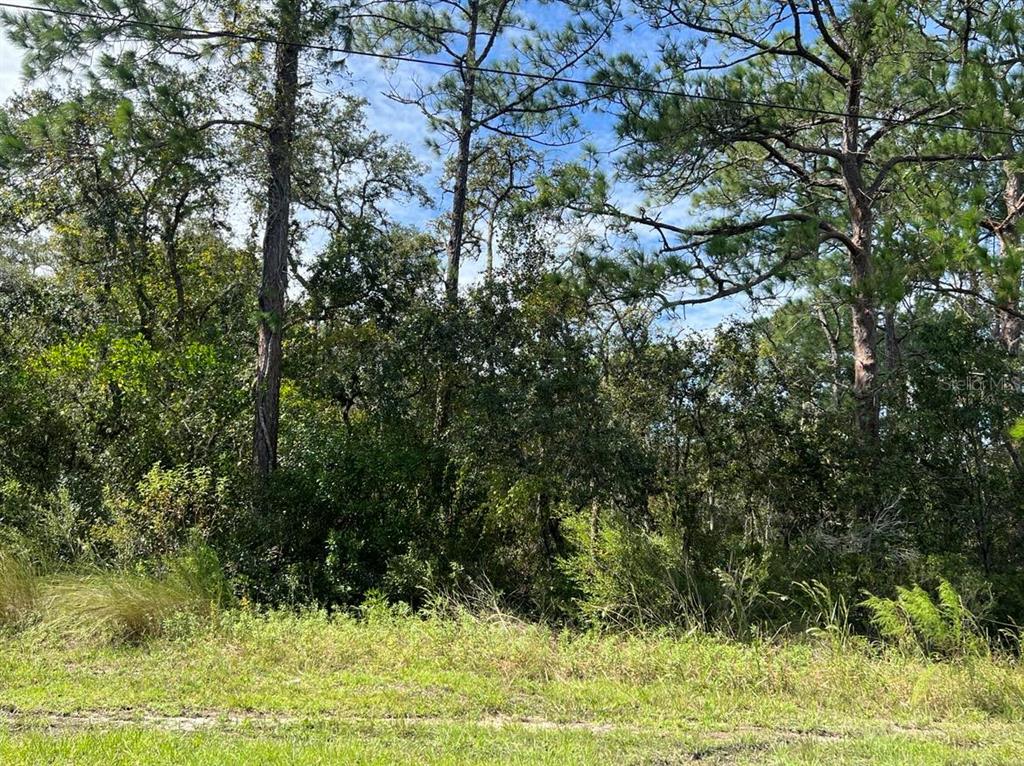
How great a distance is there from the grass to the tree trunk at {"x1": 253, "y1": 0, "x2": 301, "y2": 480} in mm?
3498

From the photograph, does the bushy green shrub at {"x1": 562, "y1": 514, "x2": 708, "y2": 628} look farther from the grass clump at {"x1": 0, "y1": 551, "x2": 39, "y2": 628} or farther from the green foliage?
the grass clump at {"x1": 0, "y1": 551, "x2": 39, "y2": 628}

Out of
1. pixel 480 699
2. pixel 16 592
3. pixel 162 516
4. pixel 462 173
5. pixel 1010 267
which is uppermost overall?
pixel 462 173

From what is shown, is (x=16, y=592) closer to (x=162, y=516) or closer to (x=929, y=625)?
(x=162, y=516)

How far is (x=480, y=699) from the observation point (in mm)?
5344

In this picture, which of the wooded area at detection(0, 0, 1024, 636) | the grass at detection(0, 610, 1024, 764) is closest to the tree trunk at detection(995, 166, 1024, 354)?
the wooded area at detection(0, 0, 1024, 636)

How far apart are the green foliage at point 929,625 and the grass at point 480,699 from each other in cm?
25

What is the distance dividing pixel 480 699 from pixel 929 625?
426 cm

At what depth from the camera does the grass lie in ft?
14.0

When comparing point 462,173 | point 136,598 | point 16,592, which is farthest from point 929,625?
point 462,173

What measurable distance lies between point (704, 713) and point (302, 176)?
9.89 meters

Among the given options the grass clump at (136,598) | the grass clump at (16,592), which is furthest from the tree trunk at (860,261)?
the grass clump at (16,592)

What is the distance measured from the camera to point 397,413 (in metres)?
10.8

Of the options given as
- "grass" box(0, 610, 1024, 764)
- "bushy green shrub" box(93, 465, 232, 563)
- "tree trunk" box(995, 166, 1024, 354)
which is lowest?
"grass" box(0, 610, 1024, 764)

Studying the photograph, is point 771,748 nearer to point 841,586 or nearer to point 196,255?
point 841,586
